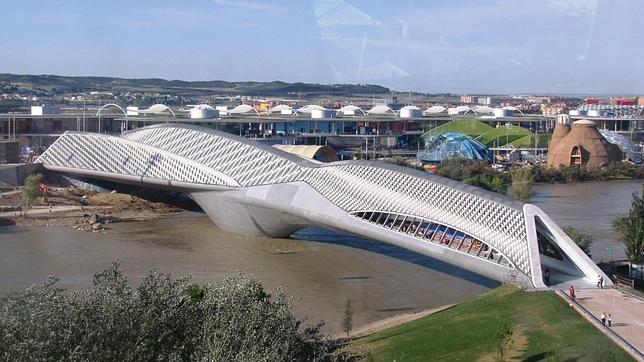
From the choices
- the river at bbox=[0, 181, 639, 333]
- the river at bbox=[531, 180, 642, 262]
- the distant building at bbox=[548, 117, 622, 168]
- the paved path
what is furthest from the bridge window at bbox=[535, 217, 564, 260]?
the distant building at bbox=[548, 117, 622, 168]

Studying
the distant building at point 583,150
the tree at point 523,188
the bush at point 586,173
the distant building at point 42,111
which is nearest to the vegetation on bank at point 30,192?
the tree at point 523,188

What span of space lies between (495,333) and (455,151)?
3495 centimetres

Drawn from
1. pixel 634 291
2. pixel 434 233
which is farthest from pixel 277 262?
pixel 634 291

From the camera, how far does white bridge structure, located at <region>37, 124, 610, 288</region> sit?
49.8 ft

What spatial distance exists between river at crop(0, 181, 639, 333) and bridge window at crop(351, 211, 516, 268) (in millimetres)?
996

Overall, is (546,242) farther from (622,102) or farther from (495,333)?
(622,102)

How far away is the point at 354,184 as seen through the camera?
1980cm

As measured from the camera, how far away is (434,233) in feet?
54.7

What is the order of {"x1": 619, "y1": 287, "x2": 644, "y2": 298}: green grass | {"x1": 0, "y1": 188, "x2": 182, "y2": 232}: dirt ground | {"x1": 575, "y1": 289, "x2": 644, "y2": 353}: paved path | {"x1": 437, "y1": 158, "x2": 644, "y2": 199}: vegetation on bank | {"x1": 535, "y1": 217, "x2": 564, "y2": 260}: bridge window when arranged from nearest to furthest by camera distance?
{"x1": 575, "y1": 289, "x2": 644, "y2": 353}: paved path
{"x1": 619, "y1": 287, "x2": 644, "y2": 298}: green grass
{"x1": 535, "y1": 217, "x2": 564, "y2": 260}: bridge window
{"x1": 0, "y1": 188, "x2": 182, "y2": 232}: dirt ground
{"x1": 437, "y1": 158, "x2": 644, "y2": 199}: vegetation on bank

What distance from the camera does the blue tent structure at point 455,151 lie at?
Answer: 45.4m

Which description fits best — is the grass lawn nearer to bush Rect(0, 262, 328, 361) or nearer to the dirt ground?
bush Rect(0, 262, 328, 361)

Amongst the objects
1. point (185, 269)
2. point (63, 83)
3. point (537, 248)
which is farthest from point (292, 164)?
point (63, 83)

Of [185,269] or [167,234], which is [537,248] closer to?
[185,269]

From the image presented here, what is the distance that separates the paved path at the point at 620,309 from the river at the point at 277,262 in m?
3.18
